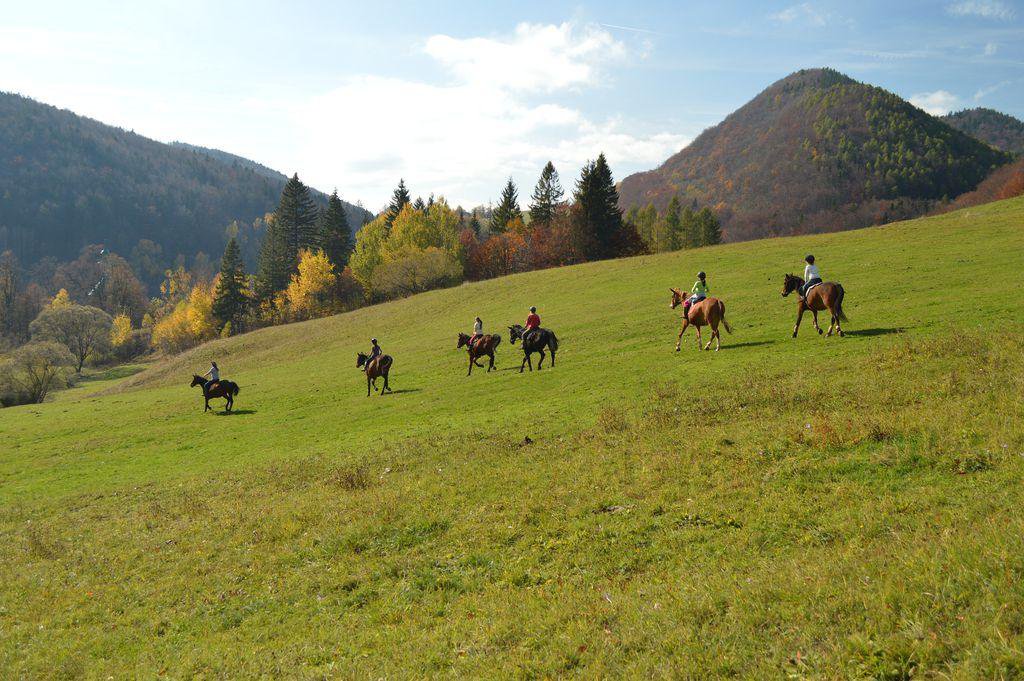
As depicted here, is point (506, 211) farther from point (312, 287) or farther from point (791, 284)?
point (791, 284)

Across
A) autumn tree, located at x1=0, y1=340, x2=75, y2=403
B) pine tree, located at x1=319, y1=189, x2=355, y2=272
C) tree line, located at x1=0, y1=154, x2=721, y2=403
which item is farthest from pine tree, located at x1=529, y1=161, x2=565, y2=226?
autumn tree, located at x1=0, y1=340, x2=75, y2=403

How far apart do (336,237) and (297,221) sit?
9.87m

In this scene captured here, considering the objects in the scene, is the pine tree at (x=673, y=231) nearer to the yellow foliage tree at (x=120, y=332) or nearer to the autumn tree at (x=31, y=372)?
the autumn tree at (x=31, y=372)

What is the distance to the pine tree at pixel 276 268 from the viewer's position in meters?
110

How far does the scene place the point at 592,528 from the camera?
10.6m

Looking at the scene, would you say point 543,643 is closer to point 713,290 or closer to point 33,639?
point 33,639

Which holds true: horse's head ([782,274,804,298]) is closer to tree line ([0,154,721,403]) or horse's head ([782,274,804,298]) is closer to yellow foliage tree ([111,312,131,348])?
tree line ([0,154,721,403])

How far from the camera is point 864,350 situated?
64.6 feet

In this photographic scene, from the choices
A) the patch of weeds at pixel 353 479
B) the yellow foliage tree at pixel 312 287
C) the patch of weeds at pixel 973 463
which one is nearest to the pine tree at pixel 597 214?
the yellow foliage tree at pixel 312 287

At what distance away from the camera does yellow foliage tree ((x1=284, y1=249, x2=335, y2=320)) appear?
97.9 m

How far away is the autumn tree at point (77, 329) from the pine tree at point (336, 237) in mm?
42438

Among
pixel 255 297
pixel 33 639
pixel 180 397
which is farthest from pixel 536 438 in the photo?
pixel 255 297

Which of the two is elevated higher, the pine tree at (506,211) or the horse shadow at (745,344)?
the pine tree at (506,211)

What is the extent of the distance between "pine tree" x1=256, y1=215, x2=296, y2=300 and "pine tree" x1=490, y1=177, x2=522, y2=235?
134 ft
